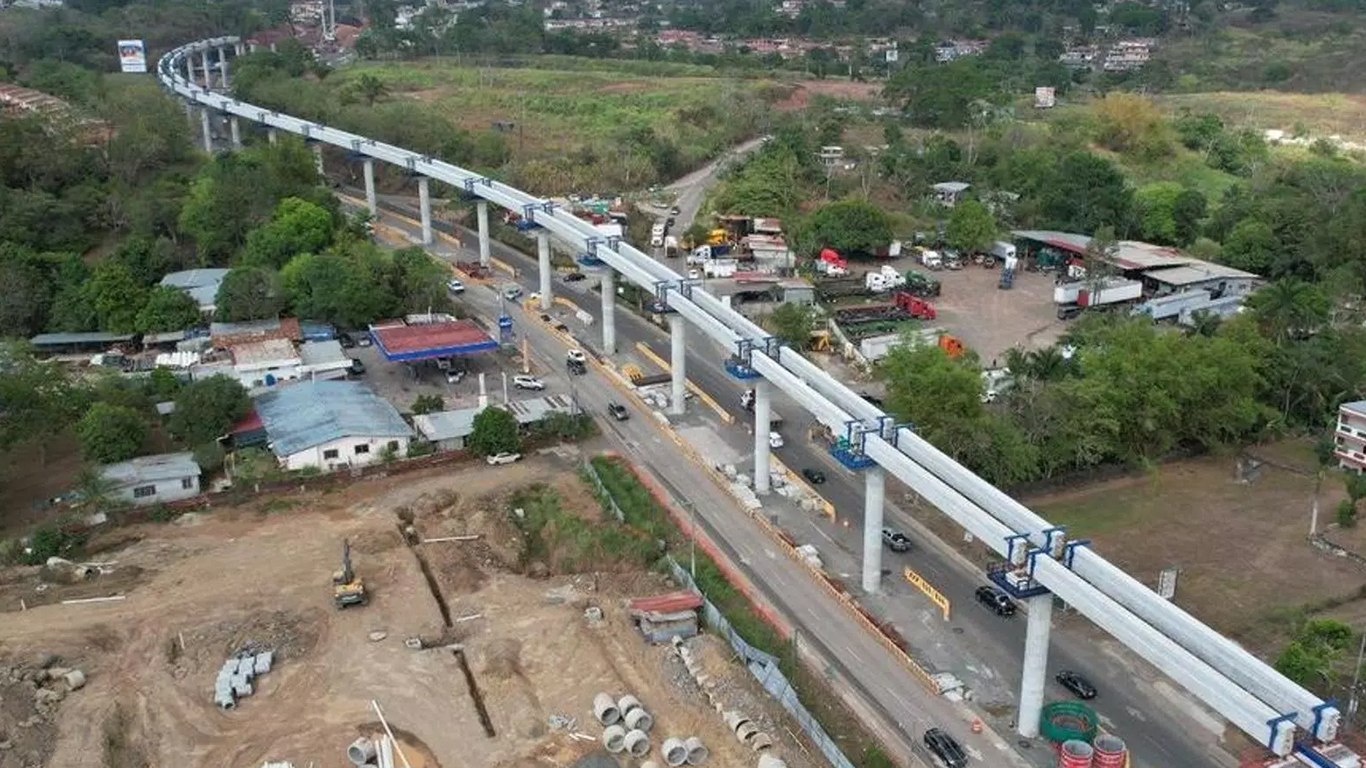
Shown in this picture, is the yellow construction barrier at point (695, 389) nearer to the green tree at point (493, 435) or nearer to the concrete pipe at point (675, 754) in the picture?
the green tree at point (493, 435)

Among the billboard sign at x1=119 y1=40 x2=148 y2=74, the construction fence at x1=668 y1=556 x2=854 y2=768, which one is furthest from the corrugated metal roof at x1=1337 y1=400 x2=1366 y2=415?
the billboard sign at x1=119 y1=40 x2=148 y2=74

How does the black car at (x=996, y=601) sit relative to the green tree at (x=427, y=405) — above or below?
below

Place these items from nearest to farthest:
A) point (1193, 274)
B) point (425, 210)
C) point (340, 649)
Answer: point (340, 649)
point (1193, 274)
point (425, 210)

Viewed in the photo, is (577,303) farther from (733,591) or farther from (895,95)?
(895,95)

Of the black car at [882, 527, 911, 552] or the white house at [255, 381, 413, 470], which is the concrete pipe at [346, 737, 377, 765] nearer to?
the white house at [255, 381, 413, 470]

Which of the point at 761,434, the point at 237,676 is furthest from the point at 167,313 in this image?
the point at 761,434

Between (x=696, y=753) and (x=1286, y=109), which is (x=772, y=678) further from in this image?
(x=1286, y=109)

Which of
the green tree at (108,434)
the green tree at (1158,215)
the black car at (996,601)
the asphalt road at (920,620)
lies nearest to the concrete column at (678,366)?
the asphalt road at (920,620)
